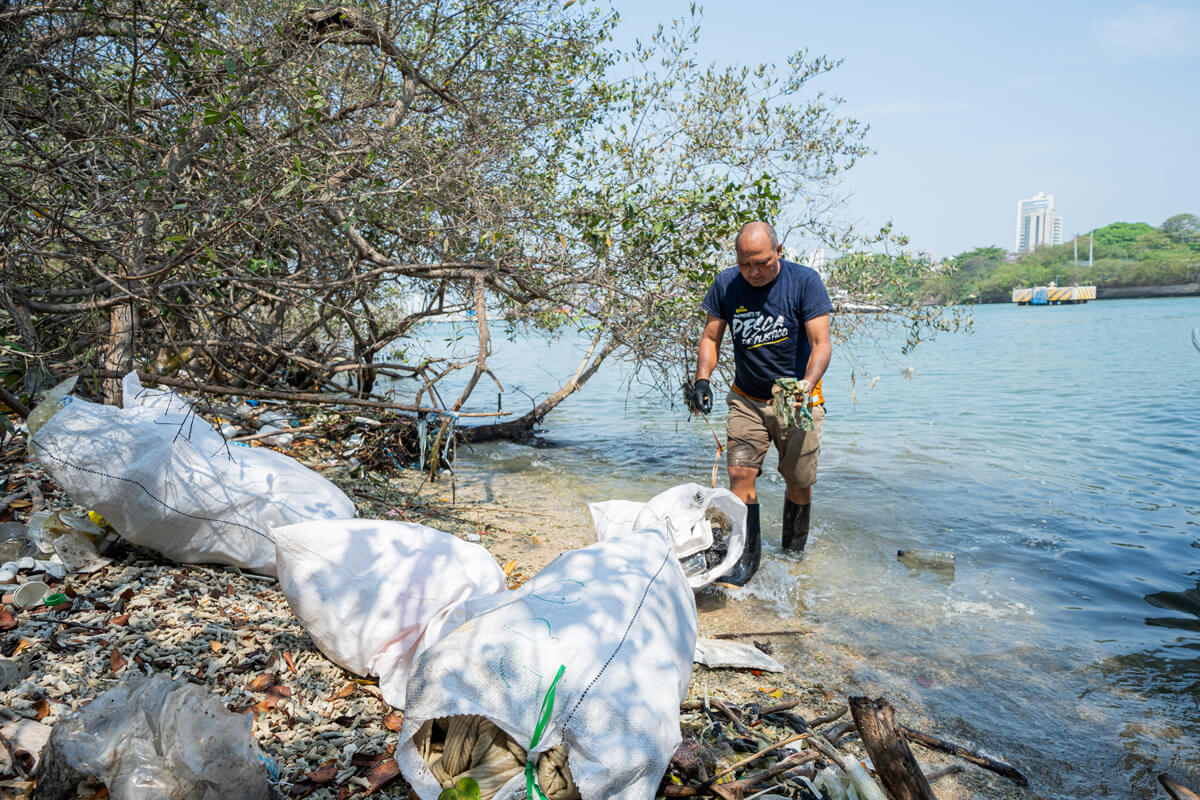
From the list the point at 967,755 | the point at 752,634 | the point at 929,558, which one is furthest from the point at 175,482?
the point at 929,558

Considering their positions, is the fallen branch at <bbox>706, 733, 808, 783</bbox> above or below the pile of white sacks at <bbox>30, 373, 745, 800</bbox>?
below

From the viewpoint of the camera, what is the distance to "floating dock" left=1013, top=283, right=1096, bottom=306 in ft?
223

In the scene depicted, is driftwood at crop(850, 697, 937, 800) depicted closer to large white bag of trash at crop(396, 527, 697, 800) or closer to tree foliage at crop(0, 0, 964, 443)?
large white bag of trash at crop(396, 527, 697, 800)

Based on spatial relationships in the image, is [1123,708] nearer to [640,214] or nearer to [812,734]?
[812,734]

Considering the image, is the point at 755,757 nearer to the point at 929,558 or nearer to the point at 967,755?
the point at 967,755

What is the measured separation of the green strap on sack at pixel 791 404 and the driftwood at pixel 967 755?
1.74 m

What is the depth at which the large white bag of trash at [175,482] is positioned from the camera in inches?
116

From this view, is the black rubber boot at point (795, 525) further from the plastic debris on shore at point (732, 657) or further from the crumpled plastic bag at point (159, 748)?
the crumpled plastic bag at point (159, 748)

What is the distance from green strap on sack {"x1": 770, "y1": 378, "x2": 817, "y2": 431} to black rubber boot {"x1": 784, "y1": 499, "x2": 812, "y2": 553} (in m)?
0.93

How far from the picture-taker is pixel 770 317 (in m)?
4.12

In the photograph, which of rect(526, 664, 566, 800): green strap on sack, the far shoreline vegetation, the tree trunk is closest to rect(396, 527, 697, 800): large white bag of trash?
rect(526, 664, 566, 800): green strap on sack

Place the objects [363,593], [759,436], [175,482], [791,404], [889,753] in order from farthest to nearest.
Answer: [759,436]
[791,404]
[175,482]
[363,593]
[889,753]

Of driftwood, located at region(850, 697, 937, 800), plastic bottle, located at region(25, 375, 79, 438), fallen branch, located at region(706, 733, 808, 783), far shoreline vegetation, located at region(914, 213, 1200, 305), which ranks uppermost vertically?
far shoreline vegetation, located at region(914, 213, 1200, 305)

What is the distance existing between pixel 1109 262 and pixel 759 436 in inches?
3646
